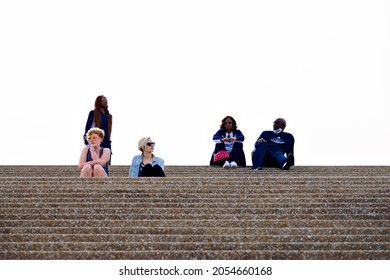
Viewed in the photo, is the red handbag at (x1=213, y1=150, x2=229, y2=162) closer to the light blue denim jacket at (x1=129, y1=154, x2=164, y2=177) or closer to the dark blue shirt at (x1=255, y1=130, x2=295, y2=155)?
the dark blue shirt at (x1=255, y1=130, x2=295, y2=155)

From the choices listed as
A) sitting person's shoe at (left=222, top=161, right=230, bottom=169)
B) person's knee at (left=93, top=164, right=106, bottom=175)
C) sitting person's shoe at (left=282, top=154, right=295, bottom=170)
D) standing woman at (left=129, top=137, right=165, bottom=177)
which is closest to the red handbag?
sitting person's shoe at (left=222, top=161, right=230, bottom=169)

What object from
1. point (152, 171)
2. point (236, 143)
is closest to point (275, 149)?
point (236, 143)

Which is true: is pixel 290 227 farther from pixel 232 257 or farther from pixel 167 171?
pixel 167 171

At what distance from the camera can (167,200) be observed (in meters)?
10.2

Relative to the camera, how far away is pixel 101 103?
14633mm

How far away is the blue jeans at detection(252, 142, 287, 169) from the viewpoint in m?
14.4

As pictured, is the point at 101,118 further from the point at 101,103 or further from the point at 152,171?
the point at 152,171

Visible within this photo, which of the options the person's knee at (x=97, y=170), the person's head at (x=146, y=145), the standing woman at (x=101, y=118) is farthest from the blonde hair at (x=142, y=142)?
the standing woman at (x=101, y=118)

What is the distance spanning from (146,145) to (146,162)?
8.6 inches

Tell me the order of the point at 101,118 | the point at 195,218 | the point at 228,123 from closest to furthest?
the point at 195,218, the point at 101,118, the point at 228,123

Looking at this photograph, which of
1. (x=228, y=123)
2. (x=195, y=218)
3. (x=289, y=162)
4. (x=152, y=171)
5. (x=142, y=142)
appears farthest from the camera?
(x=228, y=123)

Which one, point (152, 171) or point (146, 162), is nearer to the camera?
point (152, 171)

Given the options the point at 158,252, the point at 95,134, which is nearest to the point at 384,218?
the point at 158,252
